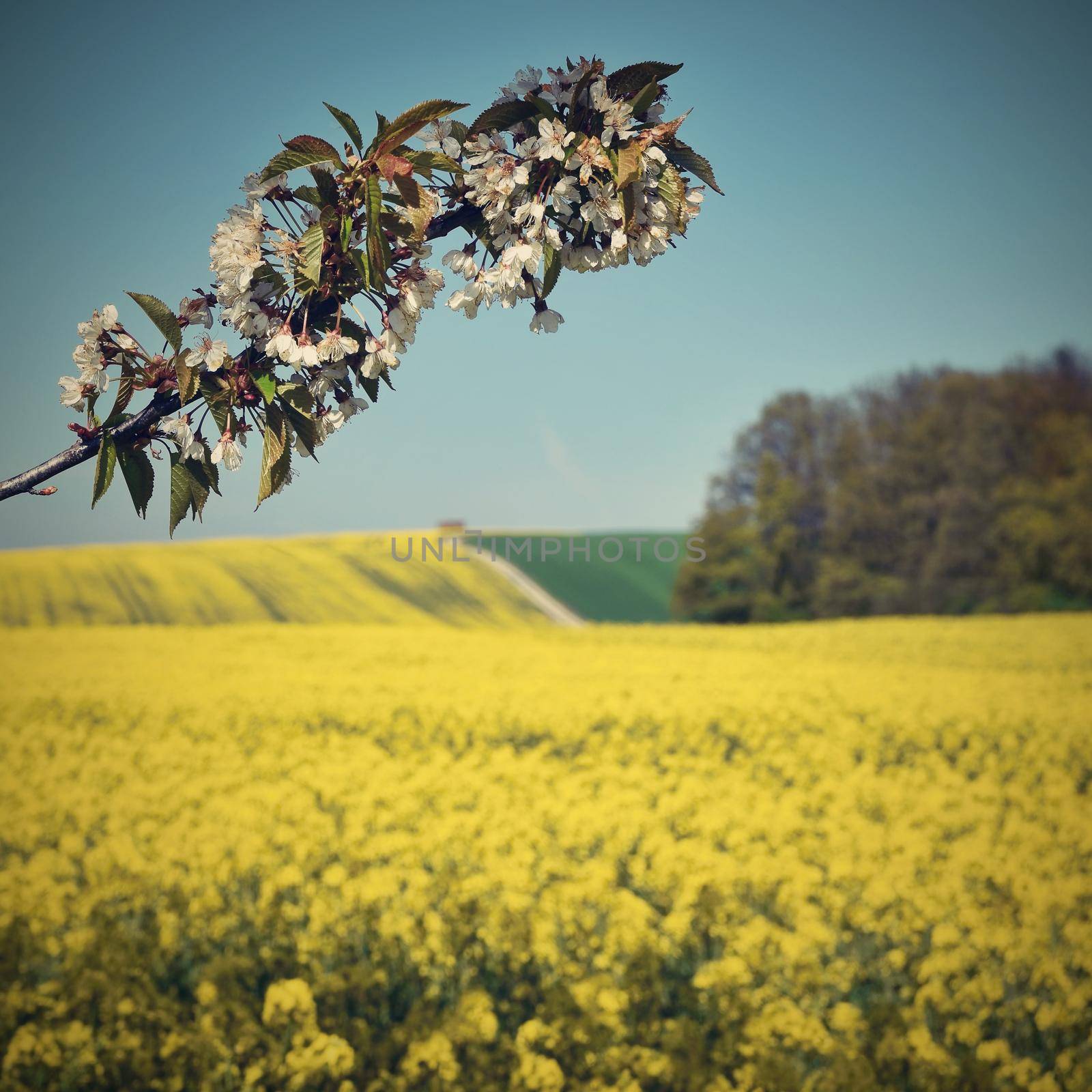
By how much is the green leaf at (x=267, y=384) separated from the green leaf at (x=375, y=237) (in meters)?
0.16

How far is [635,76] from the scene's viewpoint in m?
1.09

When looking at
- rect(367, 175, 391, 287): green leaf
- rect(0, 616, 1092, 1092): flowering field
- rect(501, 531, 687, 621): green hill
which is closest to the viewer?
rect(367, 175, 391, 287): green leaf

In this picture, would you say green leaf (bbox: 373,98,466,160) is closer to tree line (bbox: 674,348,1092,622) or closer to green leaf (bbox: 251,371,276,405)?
green leaf (bbox: 251,371,276,405)

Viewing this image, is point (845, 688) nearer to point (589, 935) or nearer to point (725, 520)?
point (589, 935)

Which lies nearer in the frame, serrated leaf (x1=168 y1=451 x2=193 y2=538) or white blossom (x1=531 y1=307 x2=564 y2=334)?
serrated leaf (x1=168 y1=451 x2=193 y2=538)

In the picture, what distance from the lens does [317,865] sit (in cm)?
641

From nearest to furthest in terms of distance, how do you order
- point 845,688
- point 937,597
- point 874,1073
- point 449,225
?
point 449,225 < point 874,1073 < point 845,688 < point 937,597

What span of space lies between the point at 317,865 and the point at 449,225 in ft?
20.1

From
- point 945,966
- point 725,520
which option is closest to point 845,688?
point 945,966

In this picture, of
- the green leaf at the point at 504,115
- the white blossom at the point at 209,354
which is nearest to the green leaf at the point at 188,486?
the white blossom at the point at 209,354

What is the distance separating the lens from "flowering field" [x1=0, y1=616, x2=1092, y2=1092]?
429 cm

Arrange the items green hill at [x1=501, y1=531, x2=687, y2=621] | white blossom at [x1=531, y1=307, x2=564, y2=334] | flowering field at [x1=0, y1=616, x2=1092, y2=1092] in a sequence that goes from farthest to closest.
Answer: green hill at [x1=501, y1=531, x2=687, y2=621] → flowering field at [x1=0, y1=616, x2=1092, y2=1092] → white blossom at [x1=531, y1=307, x2=564, y2=334]

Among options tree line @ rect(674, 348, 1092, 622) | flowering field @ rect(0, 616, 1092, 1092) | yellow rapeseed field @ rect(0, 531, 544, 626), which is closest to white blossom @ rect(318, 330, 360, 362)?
flowering field @ rect(0, 616, 1092, 1092)

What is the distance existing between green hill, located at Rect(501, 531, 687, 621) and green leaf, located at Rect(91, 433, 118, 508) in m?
32.2
